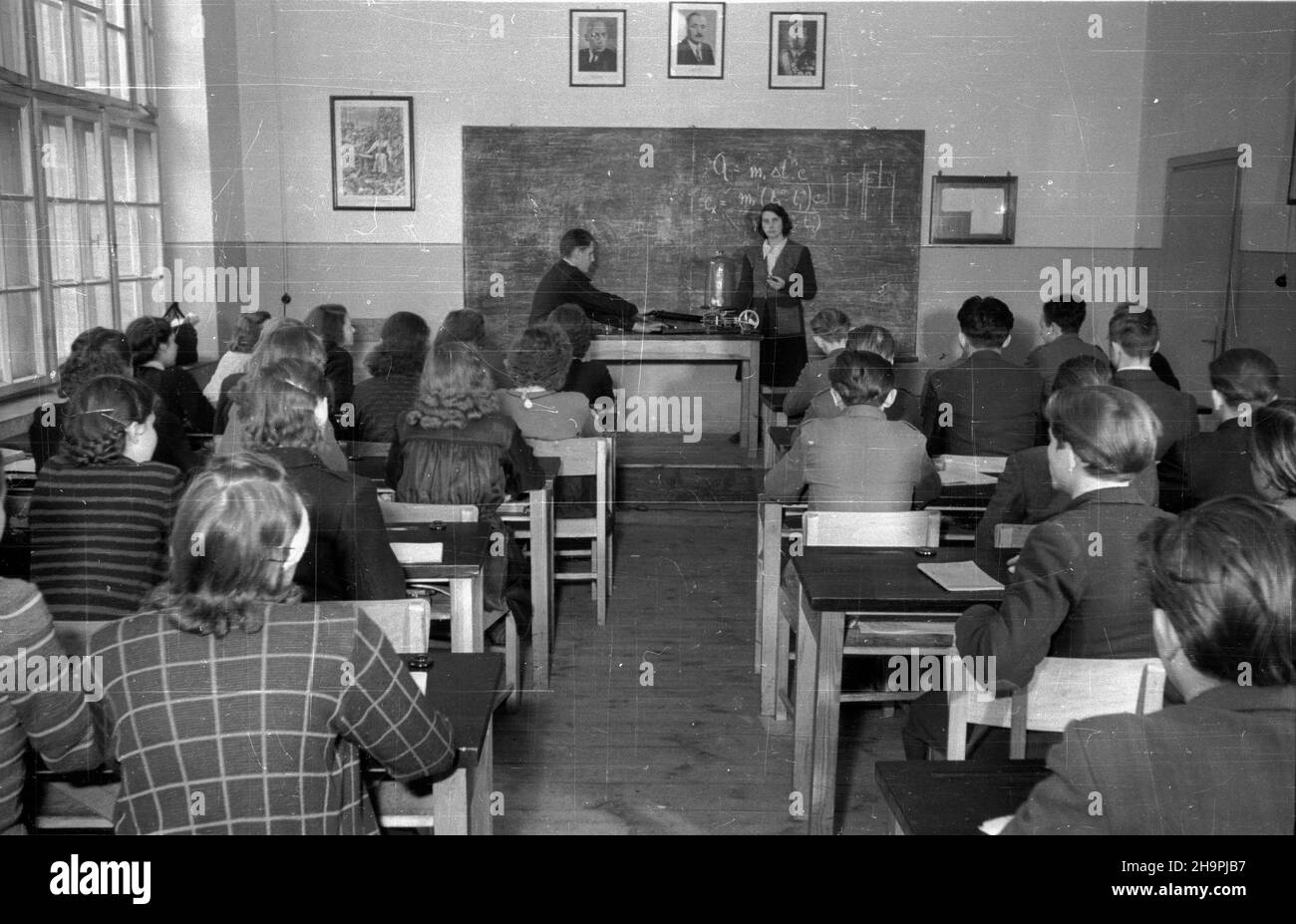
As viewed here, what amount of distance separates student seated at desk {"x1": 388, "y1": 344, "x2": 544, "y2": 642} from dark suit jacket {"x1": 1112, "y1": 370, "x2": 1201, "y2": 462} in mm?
1822

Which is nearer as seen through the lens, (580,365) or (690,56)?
(580,365)

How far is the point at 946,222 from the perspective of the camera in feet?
23.7

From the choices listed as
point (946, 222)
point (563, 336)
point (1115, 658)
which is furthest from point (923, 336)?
→ point (1115, 658)

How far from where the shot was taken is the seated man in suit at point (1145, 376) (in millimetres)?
3361

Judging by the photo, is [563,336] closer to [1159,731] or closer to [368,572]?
[368,572]

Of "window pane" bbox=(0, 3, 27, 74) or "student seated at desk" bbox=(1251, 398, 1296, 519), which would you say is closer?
"student seated at desk" bbox=(1251, 398, 1296, 519)

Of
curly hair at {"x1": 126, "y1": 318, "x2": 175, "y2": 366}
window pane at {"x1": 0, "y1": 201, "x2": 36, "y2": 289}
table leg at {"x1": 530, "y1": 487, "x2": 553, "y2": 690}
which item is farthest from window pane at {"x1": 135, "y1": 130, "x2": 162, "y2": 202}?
table leg at {"x1": 530, "y1": 487, "x2": 553, "y2": 690}

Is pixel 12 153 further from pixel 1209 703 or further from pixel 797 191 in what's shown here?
pixel 797 191

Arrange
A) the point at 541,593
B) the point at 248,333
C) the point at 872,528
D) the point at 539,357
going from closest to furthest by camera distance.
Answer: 1. the point at 872,528
2. the point at 541,593
3. the point at 539,357
4. the point at 248,333

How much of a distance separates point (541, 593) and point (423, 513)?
2.06 feet

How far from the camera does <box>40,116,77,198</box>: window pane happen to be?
423cm

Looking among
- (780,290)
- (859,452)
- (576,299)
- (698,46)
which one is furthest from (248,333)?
(698,46)

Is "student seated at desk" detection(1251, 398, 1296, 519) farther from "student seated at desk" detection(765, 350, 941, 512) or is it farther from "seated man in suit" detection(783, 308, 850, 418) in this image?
"seated man in suit" detection(783, 308, 850, 418)

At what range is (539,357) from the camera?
3.82m
